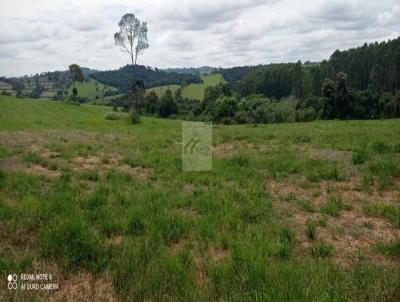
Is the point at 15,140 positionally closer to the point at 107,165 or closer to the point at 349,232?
the point at 107,165

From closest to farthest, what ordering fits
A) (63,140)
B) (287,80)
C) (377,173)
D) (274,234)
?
(274,234) < (377,173) < (63,140) < (287,80)

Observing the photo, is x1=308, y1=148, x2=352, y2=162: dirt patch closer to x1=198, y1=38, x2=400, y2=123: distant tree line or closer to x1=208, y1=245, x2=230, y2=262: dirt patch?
x1=208, y1=245, x2=230, y2=262: dirt patch

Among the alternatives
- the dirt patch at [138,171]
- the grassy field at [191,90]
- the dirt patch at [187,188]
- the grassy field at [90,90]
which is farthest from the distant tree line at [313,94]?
the dirt patch at [187,188]

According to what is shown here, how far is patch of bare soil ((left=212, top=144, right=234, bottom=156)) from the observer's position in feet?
46.8

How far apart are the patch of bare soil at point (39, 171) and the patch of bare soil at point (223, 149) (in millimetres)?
6173

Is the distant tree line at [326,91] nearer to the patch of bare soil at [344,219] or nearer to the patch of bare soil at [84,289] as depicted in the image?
the patch of bare soil at [344,219]

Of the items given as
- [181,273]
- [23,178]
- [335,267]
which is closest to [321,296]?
[335,267]

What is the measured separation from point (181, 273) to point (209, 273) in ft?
1.10

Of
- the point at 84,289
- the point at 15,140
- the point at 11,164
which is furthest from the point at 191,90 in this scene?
the point at 84,289

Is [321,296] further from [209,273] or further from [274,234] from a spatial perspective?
[274,234]

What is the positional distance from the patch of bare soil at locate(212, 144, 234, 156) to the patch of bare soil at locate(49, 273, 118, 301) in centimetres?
999

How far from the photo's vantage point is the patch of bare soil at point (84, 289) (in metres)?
3.92

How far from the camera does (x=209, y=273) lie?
4.32 metres

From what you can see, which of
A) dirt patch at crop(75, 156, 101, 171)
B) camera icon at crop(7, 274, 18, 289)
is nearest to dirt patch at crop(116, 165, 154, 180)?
dirt patch at crop(75, 156, 101, 171)
